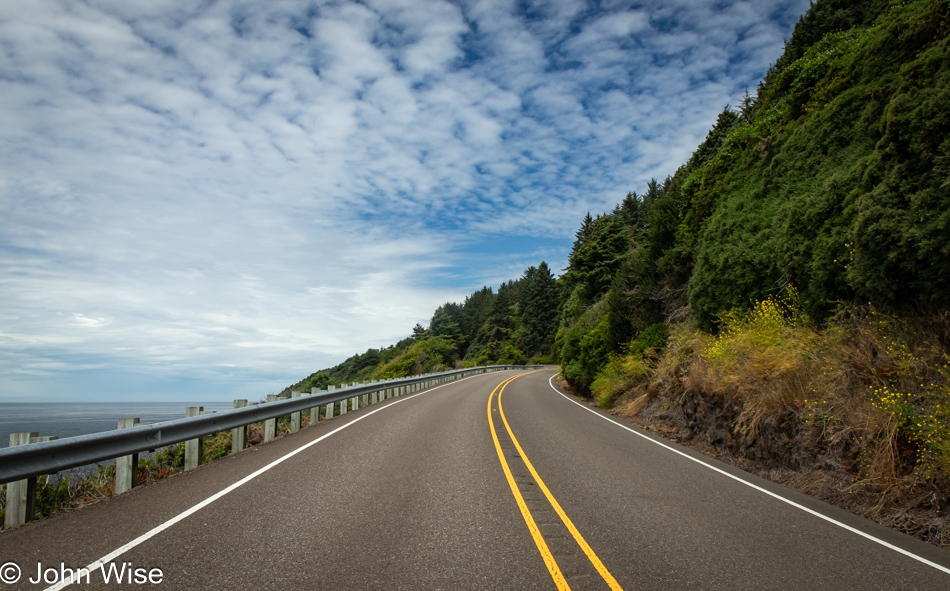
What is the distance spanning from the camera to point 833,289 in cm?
913

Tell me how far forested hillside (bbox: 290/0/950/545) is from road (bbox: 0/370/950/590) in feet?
3.88

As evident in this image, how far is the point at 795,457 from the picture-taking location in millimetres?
7770

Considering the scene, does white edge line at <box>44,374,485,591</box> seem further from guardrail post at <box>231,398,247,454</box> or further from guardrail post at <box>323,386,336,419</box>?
guardrail post at <box>323,386,336,419</box>

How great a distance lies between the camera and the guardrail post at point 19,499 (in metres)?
4.59

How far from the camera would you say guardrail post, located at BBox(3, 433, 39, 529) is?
4.59 meters

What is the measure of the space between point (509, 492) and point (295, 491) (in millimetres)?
2675

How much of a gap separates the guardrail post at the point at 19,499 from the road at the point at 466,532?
220mm

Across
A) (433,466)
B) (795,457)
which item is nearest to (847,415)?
Result: (795,457)

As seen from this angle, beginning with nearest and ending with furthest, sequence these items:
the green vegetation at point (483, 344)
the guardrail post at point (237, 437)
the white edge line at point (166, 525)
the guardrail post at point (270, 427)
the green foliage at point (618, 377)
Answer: the white edge line at point (166, 525), the guardrail post at point (237, 437), the guardrail post at point (270, 427), the green foliage at point (618, 377), the green vegetation at point (483, 344)

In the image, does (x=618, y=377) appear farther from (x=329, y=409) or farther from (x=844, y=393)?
(x=844, y=393)

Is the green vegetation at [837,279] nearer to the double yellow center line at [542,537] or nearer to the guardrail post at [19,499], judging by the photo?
the double yellow center line at [542,537]

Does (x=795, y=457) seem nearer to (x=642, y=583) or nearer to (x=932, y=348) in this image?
(x=932, y=348)

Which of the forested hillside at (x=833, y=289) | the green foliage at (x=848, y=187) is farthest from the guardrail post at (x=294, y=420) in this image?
the green foliage at (x=848, y=187)

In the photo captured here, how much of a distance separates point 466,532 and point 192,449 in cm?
501
